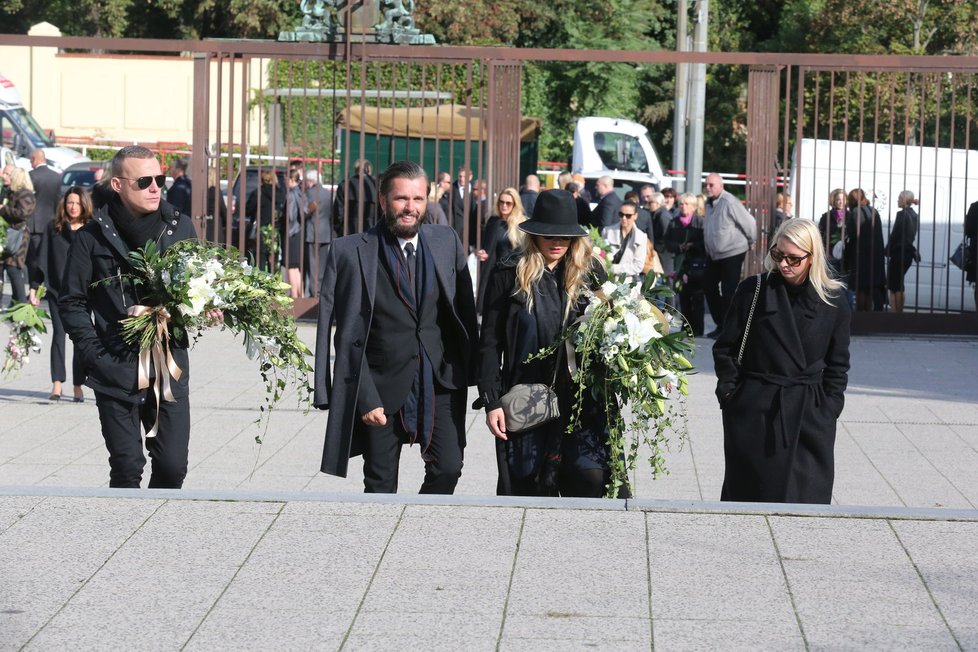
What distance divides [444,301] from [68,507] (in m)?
1.68

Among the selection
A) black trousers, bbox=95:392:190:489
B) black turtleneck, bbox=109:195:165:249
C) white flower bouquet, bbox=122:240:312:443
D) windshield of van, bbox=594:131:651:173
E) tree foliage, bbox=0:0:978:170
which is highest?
tree foliage, bbox=0:0:978:170

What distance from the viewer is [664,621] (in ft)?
15.2

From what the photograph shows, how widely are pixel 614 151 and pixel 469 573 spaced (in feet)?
76.6

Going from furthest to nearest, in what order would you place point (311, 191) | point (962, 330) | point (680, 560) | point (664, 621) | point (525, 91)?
point (525, 91)
point (311, 191)
point (962, 330)
point (680, 560)
point (664, 621)

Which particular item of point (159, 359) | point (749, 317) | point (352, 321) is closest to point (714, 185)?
point (749, 317)

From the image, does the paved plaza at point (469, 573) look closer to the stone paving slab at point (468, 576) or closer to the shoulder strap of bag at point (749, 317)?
the stone paving slab at point (468, 576)

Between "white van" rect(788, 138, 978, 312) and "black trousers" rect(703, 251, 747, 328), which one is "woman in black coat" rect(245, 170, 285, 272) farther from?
"white van" rect(788, 138, 978, 312)

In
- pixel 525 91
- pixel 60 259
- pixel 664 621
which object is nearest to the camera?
pixel 664 621

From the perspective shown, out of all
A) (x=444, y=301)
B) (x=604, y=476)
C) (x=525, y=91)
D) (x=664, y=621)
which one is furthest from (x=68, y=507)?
(x=525, y=91)

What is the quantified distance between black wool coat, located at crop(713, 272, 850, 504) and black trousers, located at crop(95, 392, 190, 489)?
2203 mm

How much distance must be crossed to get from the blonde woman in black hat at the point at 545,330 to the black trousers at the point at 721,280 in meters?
9.16

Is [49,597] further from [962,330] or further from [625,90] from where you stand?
[625,90]

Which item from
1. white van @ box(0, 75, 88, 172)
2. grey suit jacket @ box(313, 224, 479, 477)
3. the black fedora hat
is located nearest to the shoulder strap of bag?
the black fedora hat

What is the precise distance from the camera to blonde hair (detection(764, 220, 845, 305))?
19.5ft
